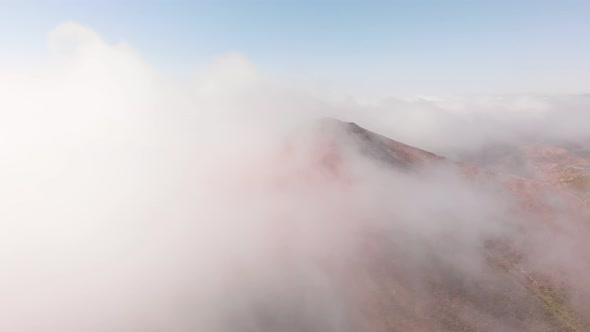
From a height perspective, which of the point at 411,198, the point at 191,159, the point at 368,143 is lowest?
the point at 191,159

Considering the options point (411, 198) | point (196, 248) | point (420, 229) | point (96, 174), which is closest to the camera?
point (196, 248)

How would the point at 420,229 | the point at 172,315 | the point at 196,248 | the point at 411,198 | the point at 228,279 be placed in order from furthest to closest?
the point at 411,198
the point at 420,229
the point at 196,248
the point at 228,279
the point at 172,315

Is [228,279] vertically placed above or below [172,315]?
above

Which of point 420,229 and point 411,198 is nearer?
point 420,229

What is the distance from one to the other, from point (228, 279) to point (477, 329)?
71729mm

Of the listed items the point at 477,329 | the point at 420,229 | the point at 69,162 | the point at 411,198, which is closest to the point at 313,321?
the point at 477,329

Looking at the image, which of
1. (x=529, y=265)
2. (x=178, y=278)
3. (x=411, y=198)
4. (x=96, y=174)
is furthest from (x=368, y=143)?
(x=96, y=174)

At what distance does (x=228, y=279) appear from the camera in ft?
332

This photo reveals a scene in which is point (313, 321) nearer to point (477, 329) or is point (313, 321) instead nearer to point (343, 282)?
point (343, 282)

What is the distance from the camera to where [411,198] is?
6014 inches

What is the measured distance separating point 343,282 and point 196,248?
5327 cm

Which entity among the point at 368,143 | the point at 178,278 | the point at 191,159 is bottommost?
the point at 178,278

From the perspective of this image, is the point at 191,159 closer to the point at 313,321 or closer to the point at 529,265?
the point at 313,321

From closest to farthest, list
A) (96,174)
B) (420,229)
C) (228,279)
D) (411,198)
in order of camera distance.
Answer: (228,279), (420,229), (411,198), (96,174)
